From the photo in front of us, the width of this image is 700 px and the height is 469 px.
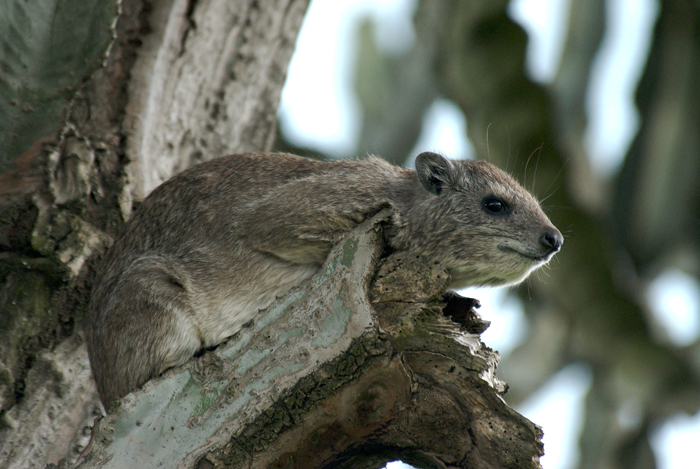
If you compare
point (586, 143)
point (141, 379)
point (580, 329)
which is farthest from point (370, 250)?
point (580, 329)

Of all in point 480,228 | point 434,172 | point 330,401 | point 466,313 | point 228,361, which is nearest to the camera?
point 330,401

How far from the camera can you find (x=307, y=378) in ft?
12.0

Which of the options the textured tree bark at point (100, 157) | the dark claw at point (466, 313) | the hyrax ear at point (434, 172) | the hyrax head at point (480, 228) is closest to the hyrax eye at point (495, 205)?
the hyrax head at point (480, 228)

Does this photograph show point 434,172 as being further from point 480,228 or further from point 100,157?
point 100,157

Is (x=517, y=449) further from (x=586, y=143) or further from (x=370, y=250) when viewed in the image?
(x=586, y=143)

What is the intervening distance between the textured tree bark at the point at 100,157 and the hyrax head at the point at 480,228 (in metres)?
2.01

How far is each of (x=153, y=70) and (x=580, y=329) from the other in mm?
5112

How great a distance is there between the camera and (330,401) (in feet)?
12.0

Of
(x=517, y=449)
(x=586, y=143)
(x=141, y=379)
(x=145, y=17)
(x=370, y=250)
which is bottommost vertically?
(x=141, y=379)

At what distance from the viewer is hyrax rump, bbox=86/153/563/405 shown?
4.33 meters

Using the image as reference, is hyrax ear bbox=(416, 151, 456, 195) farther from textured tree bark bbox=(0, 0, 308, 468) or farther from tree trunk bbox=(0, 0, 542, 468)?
textured tree bark bbox=(0, 0, 308, 468)

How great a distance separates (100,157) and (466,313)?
2.83m

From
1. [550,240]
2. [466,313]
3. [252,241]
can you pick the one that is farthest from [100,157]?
[550,240]

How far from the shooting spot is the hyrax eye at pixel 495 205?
495 centimetres
